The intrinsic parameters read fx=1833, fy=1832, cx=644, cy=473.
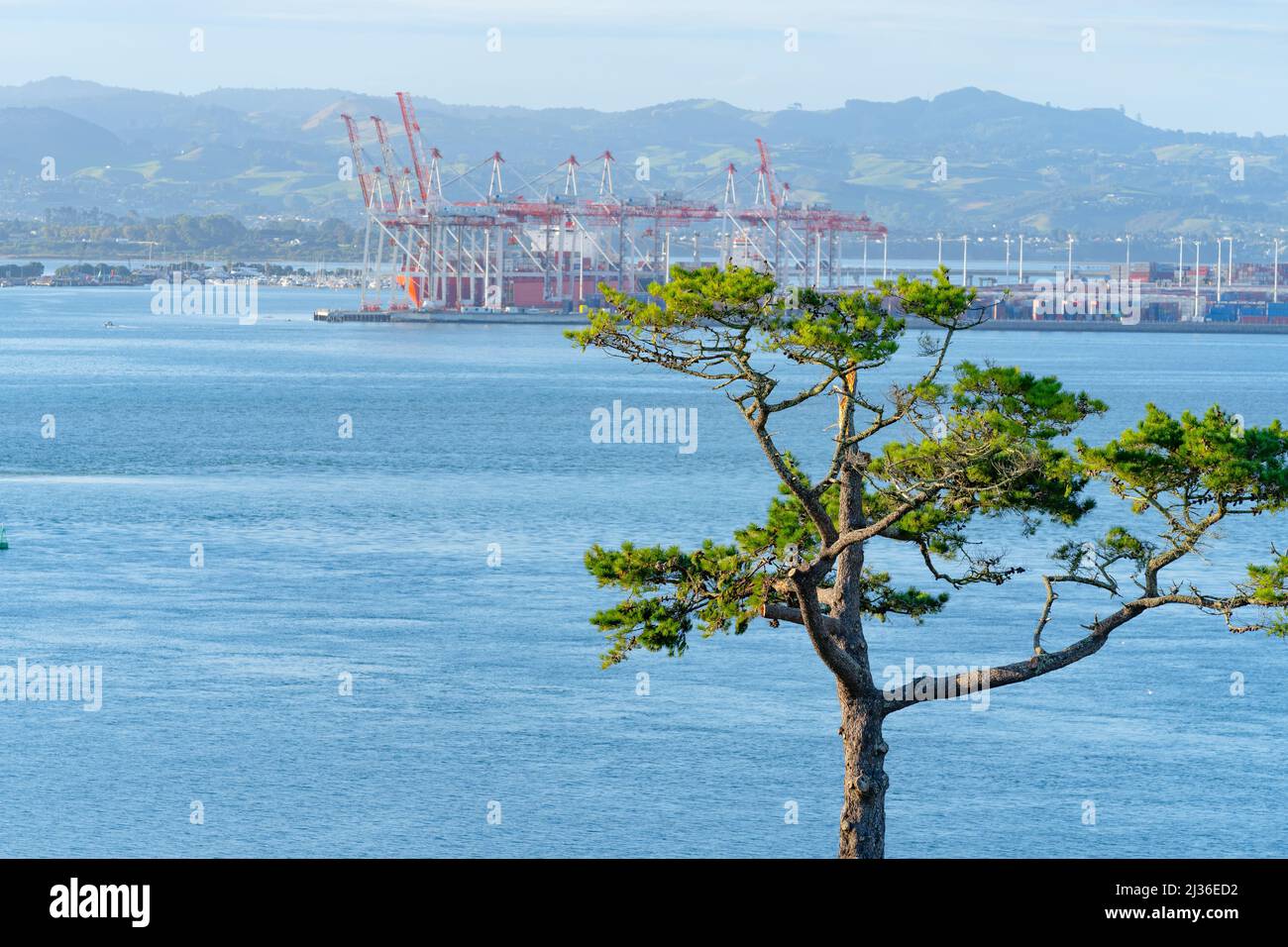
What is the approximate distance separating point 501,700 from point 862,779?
44.2 feet

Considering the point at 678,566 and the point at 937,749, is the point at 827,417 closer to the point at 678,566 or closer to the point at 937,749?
the point at 937,749

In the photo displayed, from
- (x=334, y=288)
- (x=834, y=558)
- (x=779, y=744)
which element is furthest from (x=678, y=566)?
(x=334, y=288)

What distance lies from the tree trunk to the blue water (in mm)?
7610

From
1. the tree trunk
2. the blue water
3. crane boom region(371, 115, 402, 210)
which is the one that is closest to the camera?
the tree trunk

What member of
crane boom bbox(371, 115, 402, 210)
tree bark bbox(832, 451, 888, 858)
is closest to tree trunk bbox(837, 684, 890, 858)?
tree bark bbox(832, 451, 888, 858)

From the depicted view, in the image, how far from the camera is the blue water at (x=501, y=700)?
17.7 metres

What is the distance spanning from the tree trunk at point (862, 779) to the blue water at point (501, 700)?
300 inches

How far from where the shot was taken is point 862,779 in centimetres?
925

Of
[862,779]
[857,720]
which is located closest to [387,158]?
[857,720]

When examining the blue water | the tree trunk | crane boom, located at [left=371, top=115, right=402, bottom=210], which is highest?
crane boom, located at [left=371, top=115, right=402, bottom=210]

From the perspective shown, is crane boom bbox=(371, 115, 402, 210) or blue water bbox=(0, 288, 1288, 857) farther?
crane boom bbox=(371, 115, 402, 210)

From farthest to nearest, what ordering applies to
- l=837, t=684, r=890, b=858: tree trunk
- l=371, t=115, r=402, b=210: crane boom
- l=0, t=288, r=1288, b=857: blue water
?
l=371, t=115, r=402, b=210: crane boom < l=0, t=288, r=1288, b=857: blue water < l=837, t=684, r=890, b=858: tree trunk

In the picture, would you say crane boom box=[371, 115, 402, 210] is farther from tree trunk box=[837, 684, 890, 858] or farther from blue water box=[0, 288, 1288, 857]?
tree trunk box=[837, 684, 890, 858]

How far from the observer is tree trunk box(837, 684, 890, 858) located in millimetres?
9227
